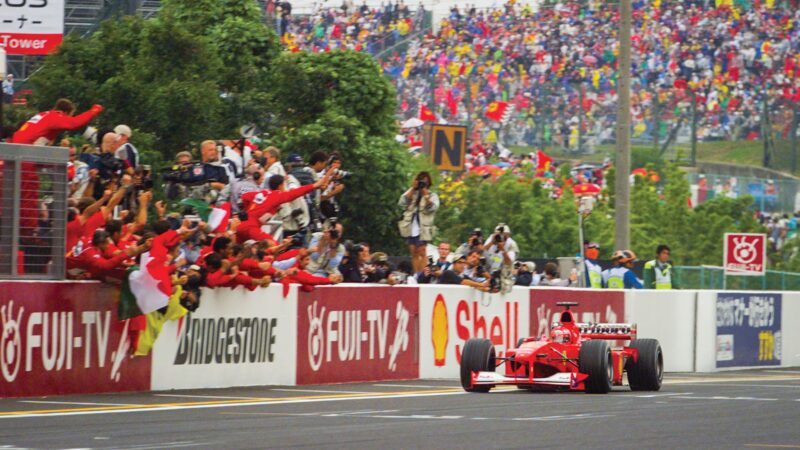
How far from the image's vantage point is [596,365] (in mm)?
17188

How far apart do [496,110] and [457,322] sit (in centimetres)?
3775

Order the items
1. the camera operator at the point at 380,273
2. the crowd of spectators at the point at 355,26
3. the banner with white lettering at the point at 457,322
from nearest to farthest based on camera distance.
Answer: the camera operator at the point at 380,273 → the banner with white lettering at the point at 457,322 → the crowd of spectators at the point at 355,26

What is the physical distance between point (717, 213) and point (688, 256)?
1966mm

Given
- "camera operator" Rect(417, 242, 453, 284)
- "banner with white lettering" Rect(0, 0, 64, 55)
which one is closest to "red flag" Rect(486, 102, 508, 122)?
"banner with white lettering" Rect(0, 0, 64, 55)

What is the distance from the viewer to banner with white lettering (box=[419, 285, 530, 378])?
21.6 meters

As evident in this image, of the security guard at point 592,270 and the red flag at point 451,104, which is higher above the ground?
the red flag at point 451,104

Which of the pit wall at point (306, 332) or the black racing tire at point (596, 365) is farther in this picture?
the black racing tire at point (596, 365)

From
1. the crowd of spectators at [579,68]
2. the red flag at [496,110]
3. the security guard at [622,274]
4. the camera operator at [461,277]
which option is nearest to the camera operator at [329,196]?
the camera operator at [461,277]

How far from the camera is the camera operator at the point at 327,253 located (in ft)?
65.8

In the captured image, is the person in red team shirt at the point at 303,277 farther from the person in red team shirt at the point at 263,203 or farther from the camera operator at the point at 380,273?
the camera operator at the point at 380,273

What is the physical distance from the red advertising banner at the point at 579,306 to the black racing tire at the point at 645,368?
5276mm

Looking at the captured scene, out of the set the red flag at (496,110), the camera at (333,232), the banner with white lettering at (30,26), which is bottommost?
the camera at (333,232)

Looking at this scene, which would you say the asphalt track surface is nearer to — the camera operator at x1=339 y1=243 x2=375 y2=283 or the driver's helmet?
the driver's helmet

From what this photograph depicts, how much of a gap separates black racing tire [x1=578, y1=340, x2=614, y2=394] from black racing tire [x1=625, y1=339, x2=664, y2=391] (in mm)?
1067
